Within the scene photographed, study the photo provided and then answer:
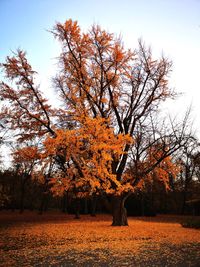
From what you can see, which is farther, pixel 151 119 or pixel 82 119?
pixel 151 119

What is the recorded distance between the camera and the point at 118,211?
18547 millimetres

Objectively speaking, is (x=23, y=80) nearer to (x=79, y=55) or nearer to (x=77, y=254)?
(x=79, y=55)

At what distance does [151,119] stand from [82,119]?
5.56 metres

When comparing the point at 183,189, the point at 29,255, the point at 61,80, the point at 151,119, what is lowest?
the point at 29,255

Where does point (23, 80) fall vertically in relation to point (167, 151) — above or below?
above

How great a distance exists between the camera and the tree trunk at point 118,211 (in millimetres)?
18406

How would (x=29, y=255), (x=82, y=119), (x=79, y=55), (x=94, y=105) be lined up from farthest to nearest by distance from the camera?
(x=94, y=105) → (x=79, y=55) → (x=82, y=119) → (x=29, y=255)

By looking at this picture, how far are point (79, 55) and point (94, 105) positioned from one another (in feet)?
12.1

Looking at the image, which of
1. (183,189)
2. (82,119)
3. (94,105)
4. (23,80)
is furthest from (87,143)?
(183,189)

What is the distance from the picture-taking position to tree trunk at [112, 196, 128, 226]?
60.4ft

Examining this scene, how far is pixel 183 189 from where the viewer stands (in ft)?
143

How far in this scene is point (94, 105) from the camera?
1944 cm

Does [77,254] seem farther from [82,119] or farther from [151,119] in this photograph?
[151,119]

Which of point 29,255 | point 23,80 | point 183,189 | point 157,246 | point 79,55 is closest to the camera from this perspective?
point 29,255
